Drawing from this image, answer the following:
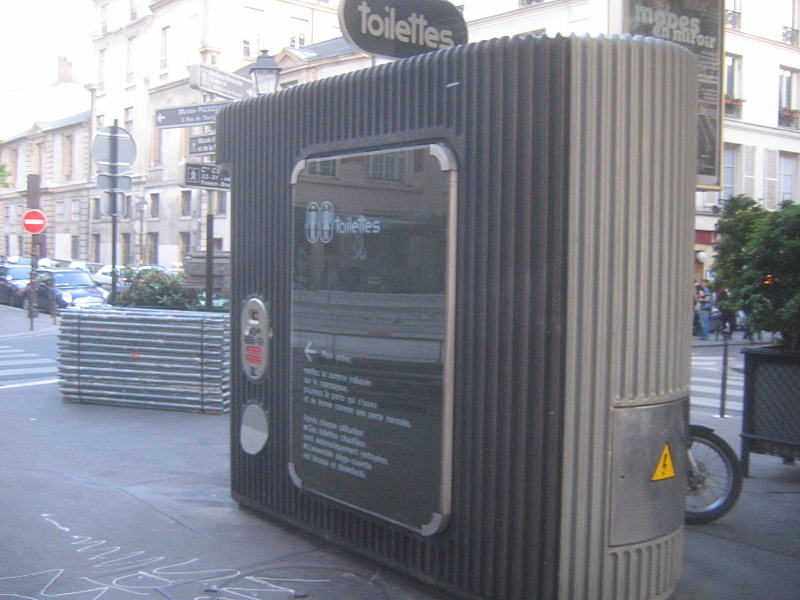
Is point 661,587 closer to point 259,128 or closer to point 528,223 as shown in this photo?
point 528,223

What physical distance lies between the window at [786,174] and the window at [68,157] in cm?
4307

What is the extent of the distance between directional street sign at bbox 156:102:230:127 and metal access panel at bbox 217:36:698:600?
5.71 metres

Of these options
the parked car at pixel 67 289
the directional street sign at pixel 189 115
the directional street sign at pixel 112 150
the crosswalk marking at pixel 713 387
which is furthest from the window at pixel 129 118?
Answer: the directional street sign at pixel 189 115

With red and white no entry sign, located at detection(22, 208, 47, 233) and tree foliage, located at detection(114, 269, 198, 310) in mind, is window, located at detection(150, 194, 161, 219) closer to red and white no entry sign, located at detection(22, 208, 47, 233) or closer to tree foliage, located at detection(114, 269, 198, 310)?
red and white no entry sign, located at detection(22, 208, 47, 233)

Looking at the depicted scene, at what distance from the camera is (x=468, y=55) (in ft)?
13.5

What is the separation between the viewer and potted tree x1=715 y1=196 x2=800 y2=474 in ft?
22.3

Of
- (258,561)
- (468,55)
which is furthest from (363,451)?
(468,55)

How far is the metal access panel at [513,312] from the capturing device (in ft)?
12.5

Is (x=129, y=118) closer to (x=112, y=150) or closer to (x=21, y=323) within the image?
(x=21, y=323)

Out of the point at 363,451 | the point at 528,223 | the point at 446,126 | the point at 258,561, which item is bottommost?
the point at 258,561

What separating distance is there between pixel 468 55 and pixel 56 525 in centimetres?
387

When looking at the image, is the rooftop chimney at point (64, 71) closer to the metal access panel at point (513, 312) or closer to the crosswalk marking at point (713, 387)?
the crosswalk marking at point (713, 387)

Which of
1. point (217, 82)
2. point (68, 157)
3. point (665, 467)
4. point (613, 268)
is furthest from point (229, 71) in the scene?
point (68, 157)

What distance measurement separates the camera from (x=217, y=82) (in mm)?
10617
